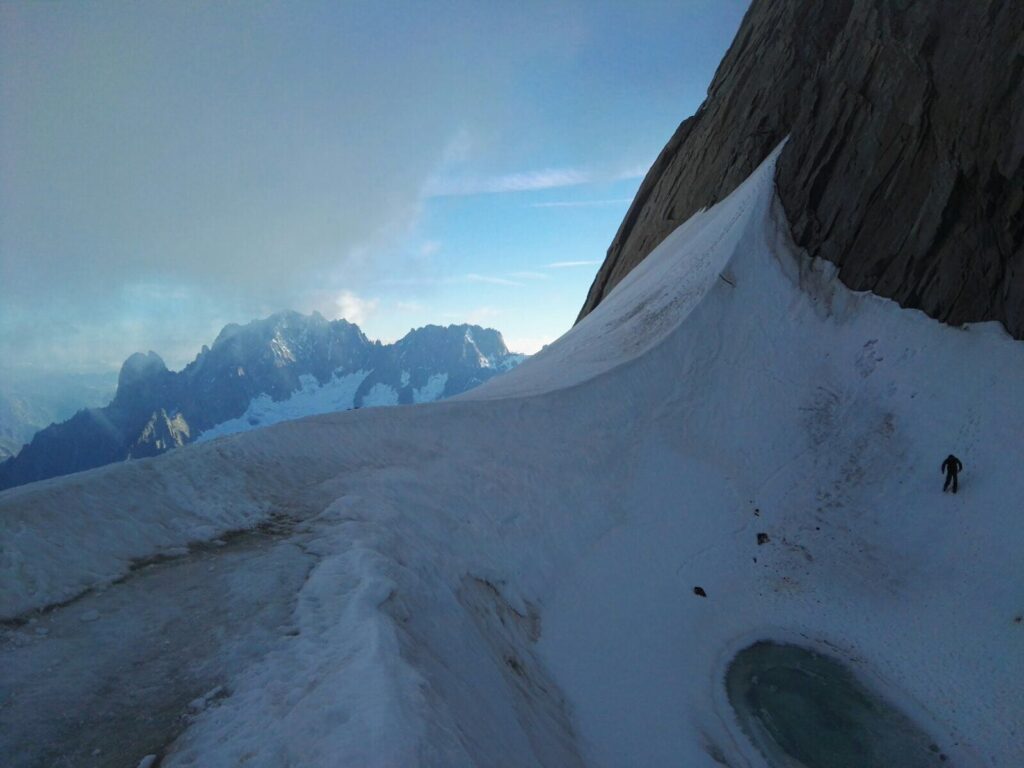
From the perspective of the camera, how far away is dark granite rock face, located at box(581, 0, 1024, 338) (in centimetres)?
2575

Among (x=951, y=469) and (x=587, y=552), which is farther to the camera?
(x=951, y=469)

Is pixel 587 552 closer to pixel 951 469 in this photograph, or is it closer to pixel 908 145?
pixel 951 469

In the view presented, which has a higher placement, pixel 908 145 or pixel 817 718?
pixel 908 145

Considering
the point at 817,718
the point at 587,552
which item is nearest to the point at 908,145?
the point at 587,552

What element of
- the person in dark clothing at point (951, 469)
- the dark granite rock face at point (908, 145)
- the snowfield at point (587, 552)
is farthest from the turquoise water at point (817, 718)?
the dark granite rock face at point (908, 145)

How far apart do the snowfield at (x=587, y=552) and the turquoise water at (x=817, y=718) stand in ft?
2.06

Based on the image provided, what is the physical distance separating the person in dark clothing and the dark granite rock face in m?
7.97

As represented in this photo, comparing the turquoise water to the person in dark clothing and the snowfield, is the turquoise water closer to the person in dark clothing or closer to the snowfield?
the snowfield

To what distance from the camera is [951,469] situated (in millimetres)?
21578

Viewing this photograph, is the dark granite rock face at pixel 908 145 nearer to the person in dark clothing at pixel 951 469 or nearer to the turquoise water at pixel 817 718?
the person in dark clothing at pixel 951 469

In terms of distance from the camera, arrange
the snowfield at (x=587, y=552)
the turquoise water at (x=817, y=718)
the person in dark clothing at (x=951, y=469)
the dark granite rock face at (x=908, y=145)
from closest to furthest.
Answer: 1. the snowfield at (x=587, y=552)
2. the turquoise water at (x=817, y=718)
3. the person in dark clothing at (x=951, y=469)
4. the dark granite rock face at (x=908, y=145)

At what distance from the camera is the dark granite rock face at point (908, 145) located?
25750 mm

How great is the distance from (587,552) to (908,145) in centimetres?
3016

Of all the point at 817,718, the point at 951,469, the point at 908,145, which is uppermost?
A: the point at 908,145
